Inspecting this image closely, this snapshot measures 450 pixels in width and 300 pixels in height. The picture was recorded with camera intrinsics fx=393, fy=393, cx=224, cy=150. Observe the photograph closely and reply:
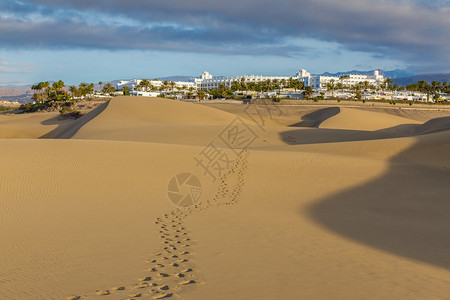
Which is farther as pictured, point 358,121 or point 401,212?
point 358,121

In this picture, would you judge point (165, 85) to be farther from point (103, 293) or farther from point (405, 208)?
point (103, 293)

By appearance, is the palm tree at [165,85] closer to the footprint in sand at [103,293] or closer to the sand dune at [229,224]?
the sand dune at [229,224]

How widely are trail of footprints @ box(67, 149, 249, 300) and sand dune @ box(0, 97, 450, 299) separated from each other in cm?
3

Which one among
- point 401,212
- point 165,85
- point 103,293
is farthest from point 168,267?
point 165,85

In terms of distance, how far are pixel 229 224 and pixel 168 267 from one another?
9.92ft

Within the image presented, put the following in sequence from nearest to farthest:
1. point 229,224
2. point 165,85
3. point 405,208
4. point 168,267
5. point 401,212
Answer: point 168,267, point 229,224, point 401,212, point 405,208, point 165,85

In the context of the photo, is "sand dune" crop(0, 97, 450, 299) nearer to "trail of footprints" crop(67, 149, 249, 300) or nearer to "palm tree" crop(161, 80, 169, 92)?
"trail of footprints" crop(67, 149, 249, 300)

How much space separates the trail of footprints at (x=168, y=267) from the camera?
5.11 metres

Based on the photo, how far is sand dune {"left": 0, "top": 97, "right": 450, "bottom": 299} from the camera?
5.52 m

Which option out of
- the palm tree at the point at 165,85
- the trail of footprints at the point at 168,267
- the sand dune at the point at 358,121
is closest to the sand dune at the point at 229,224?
the trail of footprints at the point at 168,267

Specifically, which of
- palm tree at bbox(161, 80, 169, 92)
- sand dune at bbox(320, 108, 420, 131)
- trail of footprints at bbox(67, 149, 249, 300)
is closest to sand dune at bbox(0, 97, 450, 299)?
trail of footprints at bbox(67, 149, 249, 300)

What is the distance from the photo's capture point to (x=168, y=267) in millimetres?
6129

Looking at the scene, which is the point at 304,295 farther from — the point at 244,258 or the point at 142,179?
the point at 142,179

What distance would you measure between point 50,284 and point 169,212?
4.68 metres
